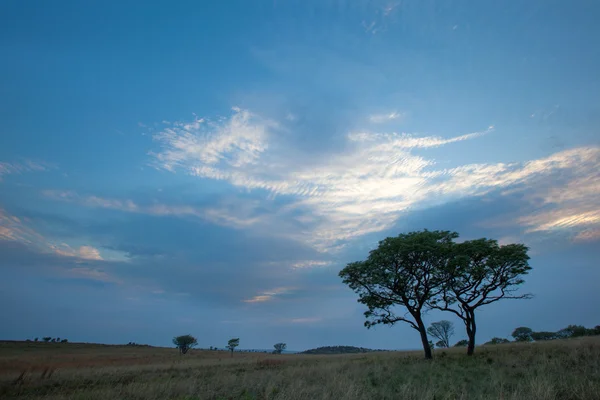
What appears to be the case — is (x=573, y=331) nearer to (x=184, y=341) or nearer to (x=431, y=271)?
(x=431, y=271)

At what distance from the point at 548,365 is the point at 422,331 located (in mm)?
14487

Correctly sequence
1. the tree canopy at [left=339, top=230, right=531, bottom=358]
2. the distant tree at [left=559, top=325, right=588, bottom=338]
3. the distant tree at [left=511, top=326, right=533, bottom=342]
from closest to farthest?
the tree canopy at [left=339, top=230, right=531, bottom=358] → the distant tree at [left=559, top=325, right=588, bottom=338] → the distant tree at [left=511, top=326, right=533, bottom=342]

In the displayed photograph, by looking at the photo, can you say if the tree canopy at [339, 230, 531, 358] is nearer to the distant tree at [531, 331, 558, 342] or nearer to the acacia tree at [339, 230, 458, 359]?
the acacia tree at [339, 230, 458, 359]

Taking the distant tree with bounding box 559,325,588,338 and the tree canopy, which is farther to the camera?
the distant tree with bounding box 559,325,588,338

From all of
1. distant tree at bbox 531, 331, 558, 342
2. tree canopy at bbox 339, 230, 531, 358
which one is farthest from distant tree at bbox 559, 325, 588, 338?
tree canopy at bbox 339, 230, 531, 358

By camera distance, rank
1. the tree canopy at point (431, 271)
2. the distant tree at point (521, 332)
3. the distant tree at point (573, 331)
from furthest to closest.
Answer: the distant tree at point (521, 332)
the distant tree at point (573, 331)
the tree canopy at point (431, 271)

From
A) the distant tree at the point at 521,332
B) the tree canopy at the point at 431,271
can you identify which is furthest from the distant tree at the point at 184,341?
the distant tree at the point at 521,332

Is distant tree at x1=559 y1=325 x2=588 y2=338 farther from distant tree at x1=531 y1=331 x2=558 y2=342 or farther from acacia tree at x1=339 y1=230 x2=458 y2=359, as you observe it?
acacia tree at x1=339 y1=230 x2=458 y2=359

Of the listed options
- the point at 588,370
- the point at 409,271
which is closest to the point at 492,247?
the point at 409,271

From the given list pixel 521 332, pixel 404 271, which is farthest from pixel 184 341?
pixel 521 332

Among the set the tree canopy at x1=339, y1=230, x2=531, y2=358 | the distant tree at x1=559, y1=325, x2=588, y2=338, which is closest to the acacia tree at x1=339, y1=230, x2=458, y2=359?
the tree canopy at x1=339, y1=230, x2=531, y2=358

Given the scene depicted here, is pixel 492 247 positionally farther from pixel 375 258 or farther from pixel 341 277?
pixel 341 277

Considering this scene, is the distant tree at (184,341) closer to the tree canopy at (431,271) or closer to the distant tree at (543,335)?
the tree canopy at (431,271)

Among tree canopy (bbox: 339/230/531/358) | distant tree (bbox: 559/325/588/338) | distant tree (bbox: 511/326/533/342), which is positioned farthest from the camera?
distant tree (bbox: 511/326/533/342)
